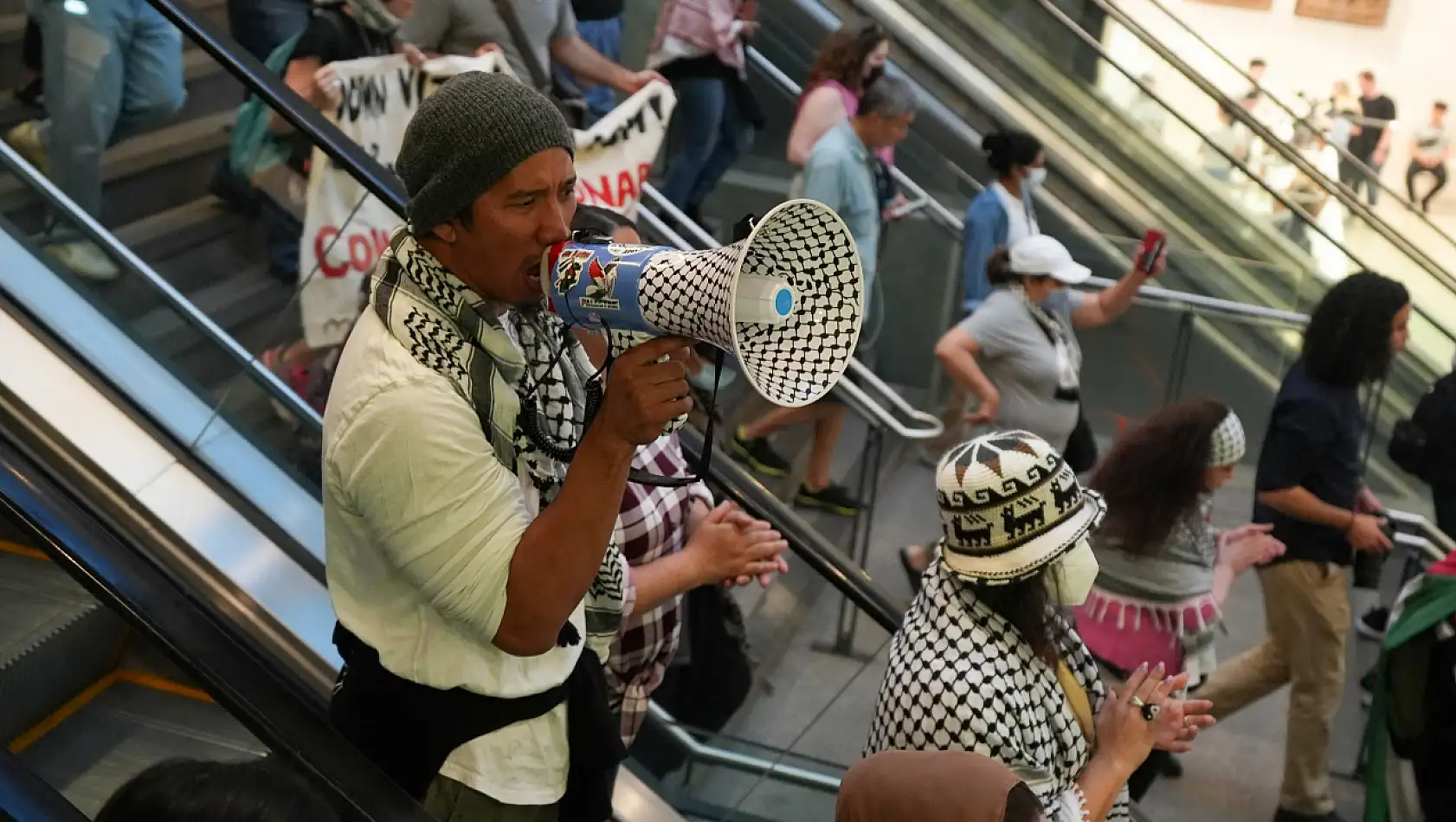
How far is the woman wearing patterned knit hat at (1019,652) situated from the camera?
1.86 metres

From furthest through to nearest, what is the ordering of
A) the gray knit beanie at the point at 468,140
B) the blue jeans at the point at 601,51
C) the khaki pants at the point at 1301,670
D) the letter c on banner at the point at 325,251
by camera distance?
1. the blue jeans at the point at 601,51
2. the khaki pants at the point at 1301,670
3. the letter c on banner at the point at 325,251
4. the gray knit beanie at the point at 468,140

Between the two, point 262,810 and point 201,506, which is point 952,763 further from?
point 201,506

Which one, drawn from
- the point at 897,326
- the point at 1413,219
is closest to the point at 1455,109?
the point at 1413,219

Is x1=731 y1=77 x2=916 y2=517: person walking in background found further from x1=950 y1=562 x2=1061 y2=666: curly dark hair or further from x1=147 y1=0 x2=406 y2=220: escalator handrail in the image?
x1=950 y1=562 x2=1061 y2=666: curly dark hair

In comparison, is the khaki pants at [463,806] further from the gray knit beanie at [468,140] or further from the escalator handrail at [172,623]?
the gray knit beanie at [468,140]

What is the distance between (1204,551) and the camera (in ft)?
10.6

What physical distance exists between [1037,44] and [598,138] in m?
3.81

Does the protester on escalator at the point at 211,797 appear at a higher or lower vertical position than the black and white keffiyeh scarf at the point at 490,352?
lower

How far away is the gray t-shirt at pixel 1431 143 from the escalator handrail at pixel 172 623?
1304cm

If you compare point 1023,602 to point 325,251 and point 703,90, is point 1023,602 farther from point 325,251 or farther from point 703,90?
point 703,90

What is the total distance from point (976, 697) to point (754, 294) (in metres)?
0.86

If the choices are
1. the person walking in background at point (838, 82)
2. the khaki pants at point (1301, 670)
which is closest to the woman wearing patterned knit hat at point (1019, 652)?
the khaki pants at point (1301, 670)

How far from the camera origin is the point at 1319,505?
3.59 metres

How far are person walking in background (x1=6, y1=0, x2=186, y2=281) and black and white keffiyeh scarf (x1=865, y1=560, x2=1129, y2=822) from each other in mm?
1989
